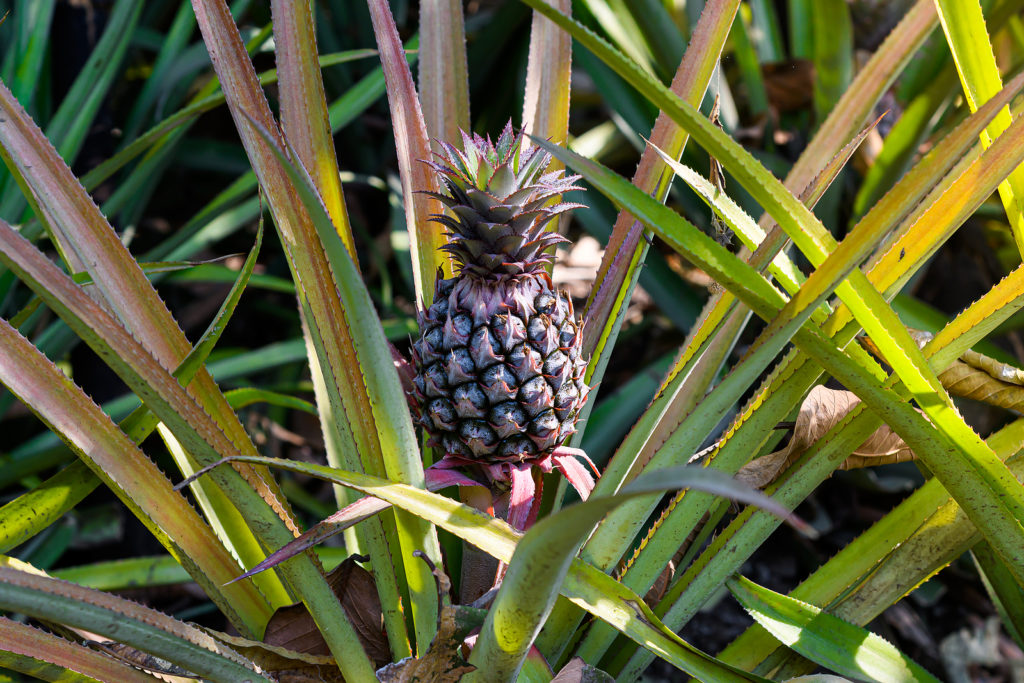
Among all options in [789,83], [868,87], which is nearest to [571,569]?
[868,87]

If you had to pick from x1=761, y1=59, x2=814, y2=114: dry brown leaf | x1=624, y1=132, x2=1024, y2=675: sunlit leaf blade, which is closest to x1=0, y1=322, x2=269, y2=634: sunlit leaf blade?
x1=624, y1=132, x2=1024, y2=675: sunlit leaf blade

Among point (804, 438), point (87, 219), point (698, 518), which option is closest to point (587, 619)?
point (698, 518)

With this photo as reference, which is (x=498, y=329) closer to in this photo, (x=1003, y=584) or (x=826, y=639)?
(x=826, y=639)

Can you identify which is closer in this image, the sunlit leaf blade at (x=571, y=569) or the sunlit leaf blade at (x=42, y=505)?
the sunlit leaf blade at (x=571, y=569)

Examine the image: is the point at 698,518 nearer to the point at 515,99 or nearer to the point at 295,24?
the point at 295,24

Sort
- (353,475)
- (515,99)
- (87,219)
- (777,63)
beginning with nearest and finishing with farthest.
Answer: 1. (353,475)
2. (87,219)
3. (777,63)
4. (515,99)

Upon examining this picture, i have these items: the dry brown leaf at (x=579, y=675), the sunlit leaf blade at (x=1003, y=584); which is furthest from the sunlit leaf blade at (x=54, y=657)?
the sunlit leaf blade at (x=1003, y=584)

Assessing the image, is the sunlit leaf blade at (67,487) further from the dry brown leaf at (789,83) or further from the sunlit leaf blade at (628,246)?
the dry brown leaf at (789,83)
